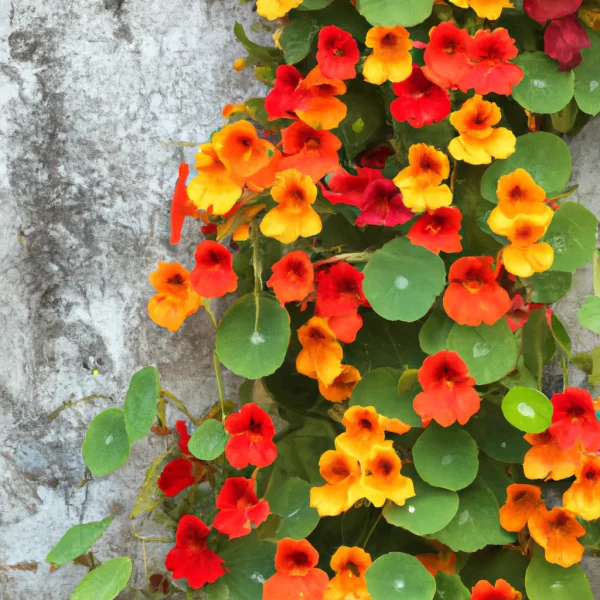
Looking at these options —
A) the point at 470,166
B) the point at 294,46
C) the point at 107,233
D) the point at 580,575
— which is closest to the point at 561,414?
the point at 580,575

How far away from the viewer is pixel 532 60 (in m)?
1.03

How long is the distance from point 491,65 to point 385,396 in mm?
515

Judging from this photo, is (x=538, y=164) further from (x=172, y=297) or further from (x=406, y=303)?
(x=172, y=297)

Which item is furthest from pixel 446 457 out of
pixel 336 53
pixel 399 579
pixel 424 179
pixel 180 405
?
pixel 336 53

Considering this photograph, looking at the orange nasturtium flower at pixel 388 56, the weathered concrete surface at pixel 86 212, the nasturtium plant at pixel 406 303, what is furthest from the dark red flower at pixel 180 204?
the orange nasturtium flower at pixel 388 56

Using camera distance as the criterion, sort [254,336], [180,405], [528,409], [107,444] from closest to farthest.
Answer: [528,409] < [254,336] < [107,444] < [180,405]

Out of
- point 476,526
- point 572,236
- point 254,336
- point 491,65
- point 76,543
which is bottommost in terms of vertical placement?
point 76,543

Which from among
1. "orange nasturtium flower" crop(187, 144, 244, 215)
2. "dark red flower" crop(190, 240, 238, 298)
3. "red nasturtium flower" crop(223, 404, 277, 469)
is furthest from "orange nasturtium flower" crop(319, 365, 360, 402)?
"orange nasturtium flower" crop(187, 144, 244, 215)

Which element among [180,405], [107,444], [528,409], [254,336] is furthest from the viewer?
[180,405]

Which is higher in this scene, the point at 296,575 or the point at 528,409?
the point at 528,409

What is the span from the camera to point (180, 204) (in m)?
1.09

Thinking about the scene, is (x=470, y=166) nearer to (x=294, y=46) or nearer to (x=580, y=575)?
(x=294, y=46)

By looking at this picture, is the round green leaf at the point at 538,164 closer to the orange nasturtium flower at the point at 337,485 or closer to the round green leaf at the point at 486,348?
the round green leaf at the point at 486,348

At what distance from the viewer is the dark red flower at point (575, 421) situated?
95 cm
